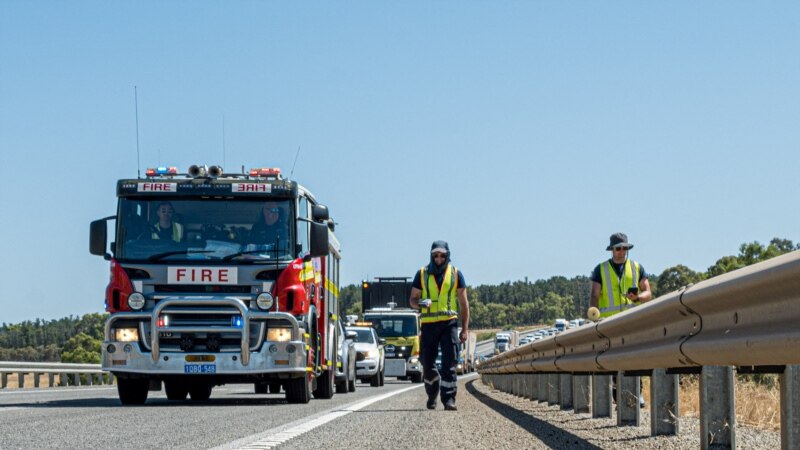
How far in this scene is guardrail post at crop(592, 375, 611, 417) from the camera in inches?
409

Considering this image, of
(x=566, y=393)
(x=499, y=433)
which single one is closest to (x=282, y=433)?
(x=499, y=433)

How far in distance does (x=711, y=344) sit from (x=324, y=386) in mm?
12875

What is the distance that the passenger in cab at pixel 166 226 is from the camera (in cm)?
1482

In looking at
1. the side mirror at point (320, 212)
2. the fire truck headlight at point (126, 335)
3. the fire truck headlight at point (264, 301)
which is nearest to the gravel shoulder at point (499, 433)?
the fire truck headlight at point (264, 301)

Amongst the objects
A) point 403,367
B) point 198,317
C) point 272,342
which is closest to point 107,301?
point 198,317

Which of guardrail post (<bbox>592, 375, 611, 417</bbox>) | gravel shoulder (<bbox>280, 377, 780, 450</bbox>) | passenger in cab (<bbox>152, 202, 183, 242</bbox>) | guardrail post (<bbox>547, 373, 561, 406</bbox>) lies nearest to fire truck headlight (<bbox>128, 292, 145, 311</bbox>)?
passenger in cab (<bbox>152, 202, 183, 242</bbox>)

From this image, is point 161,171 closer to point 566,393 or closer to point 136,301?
point 136,301

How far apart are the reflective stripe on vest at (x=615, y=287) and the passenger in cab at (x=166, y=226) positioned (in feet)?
18.1

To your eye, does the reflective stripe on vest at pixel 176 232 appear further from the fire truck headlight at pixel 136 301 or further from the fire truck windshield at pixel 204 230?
the fire truck headlight at pixel 136 301

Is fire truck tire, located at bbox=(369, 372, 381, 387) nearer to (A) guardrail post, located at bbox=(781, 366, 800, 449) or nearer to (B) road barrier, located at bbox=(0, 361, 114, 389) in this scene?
(B) road barrier, located at bbox=(0, 361, 114, 389)

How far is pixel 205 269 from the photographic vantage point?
14570mm

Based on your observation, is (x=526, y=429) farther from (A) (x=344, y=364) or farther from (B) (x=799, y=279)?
(A) (x=344, y=364)

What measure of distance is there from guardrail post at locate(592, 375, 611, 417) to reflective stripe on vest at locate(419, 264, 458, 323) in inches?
127

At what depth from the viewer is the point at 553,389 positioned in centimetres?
1388
